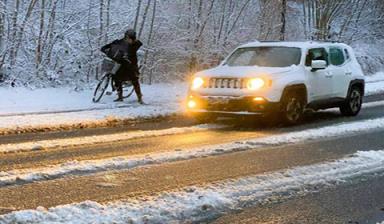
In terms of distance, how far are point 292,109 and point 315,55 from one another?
1.69m

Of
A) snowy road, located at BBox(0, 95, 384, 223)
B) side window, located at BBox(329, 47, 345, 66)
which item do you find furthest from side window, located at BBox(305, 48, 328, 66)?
snowy road, located at BBox(0, 95, 384, 223)

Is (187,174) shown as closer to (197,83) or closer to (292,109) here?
(197,83)

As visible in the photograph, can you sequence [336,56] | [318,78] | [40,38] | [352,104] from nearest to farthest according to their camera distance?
1. [318,78]
2. [336,56]
3. [352,104]
4. [40,38]

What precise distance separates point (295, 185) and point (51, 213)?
2868 mm

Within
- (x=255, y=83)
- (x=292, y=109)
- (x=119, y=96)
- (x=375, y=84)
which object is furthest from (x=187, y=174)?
(x=375, y=84)

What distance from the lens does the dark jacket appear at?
54.7ft

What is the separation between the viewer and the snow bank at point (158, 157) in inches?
318

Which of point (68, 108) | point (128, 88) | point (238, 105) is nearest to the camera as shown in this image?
point (238, 105)

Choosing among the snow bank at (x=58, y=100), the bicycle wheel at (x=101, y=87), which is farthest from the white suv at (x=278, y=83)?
the bicycle wheel at (x=101, y=87)

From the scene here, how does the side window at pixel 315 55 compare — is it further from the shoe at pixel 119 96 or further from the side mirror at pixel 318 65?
the shoe at pixel 119 96

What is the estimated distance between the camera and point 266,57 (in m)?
14.3

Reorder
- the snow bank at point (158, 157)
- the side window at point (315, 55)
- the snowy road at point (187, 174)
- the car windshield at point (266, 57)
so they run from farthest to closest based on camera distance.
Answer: the side window at point (315, 55) < the car windshield at point (266, 57) < the snow bank at point (158, 157) < the snowy road at point (187, 174)

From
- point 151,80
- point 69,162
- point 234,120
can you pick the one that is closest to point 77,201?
point 69,162

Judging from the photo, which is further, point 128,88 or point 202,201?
point 128,88
